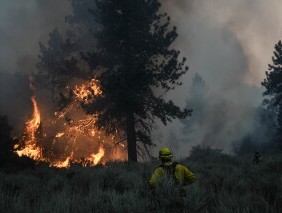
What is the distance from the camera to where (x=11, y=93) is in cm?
4062

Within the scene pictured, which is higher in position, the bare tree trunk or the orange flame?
the orange flame

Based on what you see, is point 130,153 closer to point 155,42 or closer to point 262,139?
point 155,42

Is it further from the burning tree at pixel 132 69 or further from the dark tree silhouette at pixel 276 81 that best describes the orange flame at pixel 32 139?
the dark tree silhouette at pixel 276 81

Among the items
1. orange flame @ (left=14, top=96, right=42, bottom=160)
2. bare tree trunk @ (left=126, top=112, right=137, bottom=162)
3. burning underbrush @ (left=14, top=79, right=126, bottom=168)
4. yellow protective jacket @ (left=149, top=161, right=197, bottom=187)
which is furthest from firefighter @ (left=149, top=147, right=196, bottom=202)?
burning underbrush @ (left=14, top=79, right=126, bottom=168)

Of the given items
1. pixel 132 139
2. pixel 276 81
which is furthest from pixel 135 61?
pixel 276 81

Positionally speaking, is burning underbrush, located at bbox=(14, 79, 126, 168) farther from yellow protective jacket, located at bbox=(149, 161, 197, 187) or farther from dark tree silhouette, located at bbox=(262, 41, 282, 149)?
yellow protective jacket, located at bbox=(149, 161, 197, 187)

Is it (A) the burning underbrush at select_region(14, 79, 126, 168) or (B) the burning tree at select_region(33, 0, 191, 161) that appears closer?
(B) the burning tree at select_region(33, 0, 191, 161)

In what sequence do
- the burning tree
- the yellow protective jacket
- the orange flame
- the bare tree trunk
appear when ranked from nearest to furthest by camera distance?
1. the yellow protective jacket
2. the burning tree
3. the bare tree trunk
4. the orange flame

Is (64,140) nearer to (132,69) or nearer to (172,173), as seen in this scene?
(132,69)

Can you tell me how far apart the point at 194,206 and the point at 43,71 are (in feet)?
122

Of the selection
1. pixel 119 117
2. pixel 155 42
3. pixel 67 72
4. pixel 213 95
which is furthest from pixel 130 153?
pixel 213 95

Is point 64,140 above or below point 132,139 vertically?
above

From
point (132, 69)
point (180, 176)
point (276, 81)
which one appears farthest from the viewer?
point (276, 81)

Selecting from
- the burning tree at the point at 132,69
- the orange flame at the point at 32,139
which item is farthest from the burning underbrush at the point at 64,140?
the burning tree at the point at 132,69
